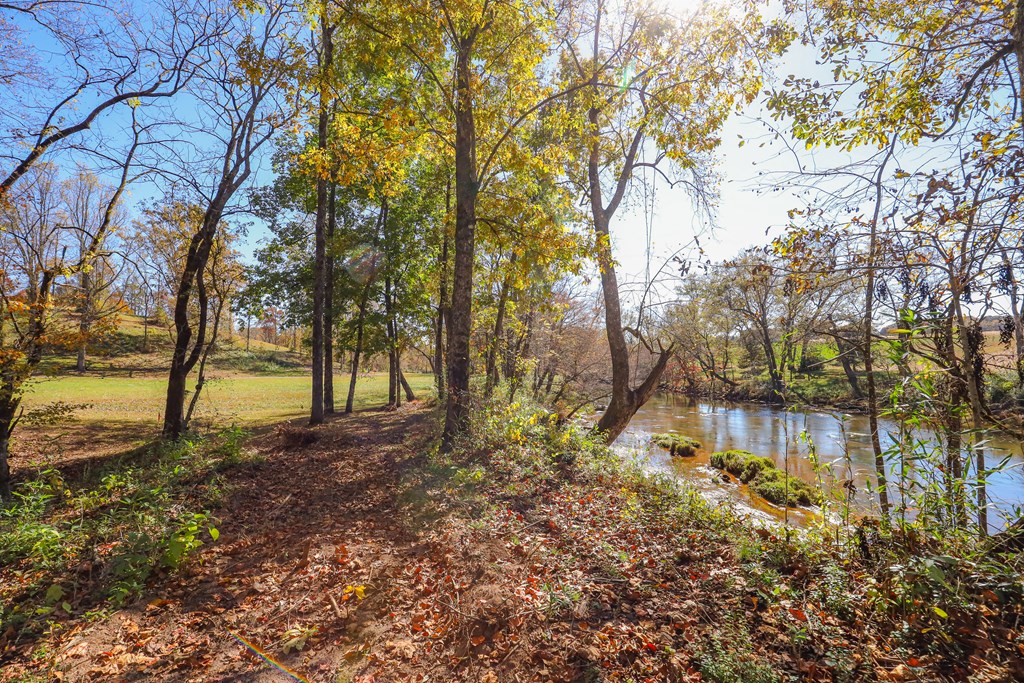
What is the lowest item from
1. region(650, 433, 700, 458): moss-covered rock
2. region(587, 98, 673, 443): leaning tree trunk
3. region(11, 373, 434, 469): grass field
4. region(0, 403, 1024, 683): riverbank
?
region(650, 433, 700, 458): moss-covered rock

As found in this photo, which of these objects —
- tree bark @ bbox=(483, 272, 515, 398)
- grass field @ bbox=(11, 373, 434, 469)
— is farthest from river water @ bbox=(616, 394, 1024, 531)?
grass field @ bbox=(11, 373, 434, 469)

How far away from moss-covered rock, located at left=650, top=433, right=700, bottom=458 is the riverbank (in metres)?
9.21

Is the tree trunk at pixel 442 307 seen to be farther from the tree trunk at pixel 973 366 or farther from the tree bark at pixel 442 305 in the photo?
the tree trunk at pixel 973 366

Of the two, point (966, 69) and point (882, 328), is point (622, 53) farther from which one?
point (882, 328)

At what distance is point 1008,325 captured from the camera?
4.09 metres

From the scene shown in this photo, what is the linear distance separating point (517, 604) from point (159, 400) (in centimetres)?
2426

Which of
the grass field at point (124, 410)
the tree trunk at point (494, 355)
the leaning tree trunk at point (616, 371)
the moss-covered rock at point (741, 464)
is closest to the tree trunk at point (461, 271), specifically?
the tree trunk at point (494, 355)

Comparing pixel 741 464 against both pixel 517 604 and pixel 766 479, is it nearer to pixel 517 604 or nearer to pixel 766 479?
pixel 766 479

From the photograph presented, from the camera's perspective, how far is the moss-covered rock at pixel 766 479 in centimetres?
944

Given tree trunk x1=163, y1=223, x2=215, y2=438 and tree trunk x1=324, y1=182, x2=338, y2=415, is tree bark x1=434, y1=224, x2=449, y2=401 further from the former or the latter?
tree trunk x1=163, y1=223, x2=215, y2=438

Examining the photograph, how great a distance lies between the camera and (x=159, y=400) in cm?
2058

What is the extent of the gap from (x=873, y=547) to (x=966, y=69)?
5.39m

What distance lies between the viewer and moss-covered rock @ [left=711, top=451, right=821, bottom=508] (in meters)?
9.44

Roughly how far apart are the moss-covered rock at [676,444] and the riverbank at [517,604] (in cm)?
921
